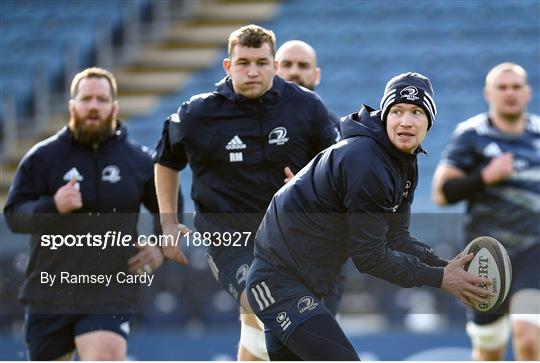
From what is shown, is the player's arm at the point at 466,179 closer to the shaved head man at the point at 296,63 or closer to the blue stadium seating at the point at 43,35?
the shaved head man at the point at 296,63

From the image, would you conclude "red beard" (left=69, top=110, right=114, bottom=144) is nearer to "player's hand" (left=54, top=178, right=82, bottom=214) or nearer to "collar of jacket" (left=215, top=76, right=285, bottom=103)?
"player's hand" (left=54, top=178, right=82, bottom=214)

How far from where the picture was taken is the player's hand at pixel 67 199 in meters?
6.80

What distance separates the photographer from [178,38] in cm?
1509

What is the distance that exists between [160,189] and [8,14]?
903cm

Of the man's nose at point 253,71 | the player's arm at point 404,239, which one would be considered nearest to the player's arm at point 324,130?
the man's nose at point 253,71

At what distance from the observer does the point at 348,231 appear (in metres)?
5.29

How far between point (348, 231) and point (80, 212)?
2209 millimetres

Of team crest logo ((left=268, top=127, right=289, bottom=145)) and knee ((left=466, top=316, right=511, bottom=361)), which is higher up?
team crest logo ((left=268, top=127, right=289, bottom=145))

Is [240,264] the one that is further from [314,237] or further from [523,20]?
[523,20]

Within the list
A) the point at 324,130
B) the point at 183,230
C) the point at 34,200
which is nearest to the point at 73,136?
the point at 34,200

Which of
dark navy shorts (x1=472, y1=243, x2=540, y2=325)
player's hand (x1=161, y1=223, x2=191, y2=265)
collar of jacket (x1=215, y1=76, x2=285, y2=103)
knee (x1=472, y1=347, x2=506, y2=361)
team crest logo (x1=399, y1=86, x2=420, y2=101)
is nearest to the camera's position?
team crest logo (x1=399, y1=86, x2=420, y2=101)

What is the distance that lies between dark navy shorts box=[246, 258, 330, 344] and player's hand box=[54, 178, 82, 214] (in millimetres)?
1638

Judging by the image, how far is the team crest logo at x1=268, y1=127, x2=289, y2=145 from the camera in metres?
6.44

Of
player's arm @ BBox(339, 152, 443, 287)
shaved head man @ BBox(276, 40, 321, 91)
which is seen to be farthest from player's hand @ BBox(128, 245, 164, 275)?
player's arm @ BBox(339, 152, 443, 287)
